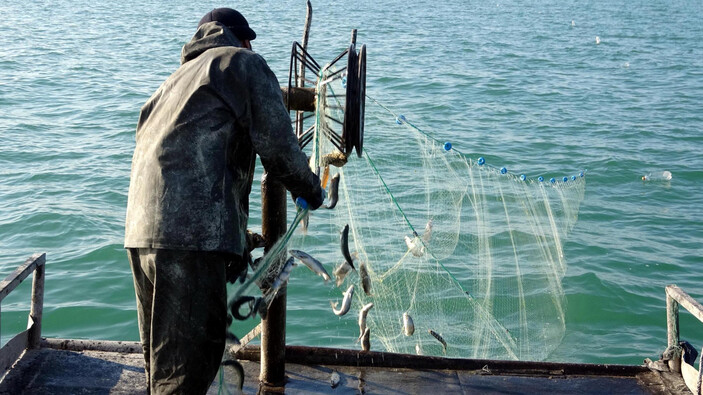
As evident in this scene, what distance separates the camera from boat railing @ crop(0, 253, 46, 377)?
14.4 ft

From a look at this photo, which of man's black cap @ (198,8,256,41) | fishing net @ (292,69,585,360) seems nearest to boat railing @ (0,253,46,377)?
man's black cap @ (198,8,256,41)

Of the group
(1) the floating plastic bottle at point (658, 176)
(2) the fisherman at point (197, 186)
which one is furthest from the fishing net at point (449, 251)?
(1) the floating plastic bottle at point (658, 176)

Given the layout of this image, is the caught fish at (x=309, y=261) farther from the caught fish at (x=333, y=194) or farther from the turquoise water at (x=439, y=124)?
the turquoise water at (x=439, y=124)

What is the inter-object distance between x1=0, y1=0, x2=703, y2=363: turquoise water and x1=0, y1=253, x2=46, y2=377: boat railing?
11.6 ft

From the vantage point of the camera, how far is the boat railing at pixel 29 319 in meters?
4.39

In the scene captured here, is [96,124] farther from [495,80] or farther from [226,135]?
[226,135]

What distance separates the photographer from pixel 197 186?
3.27 m

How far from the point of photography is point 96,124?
15.6 m

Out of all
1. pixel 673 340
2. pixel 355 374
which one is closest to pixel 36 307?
pixel 355 374

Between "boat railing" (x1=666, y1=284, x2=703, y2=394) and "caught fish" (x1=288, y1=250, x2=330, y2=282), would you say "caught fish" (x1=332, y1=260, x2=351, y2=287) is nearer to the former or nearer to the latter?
"caught fish" (x1=288, y1=250, x2=330, y2=282)

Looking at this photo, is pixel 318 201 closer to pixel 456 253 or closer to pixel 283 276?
pixel 283 276

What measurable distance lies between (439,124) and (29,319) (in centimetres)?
1174

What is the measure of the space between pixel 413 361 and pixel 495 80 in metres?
16.1

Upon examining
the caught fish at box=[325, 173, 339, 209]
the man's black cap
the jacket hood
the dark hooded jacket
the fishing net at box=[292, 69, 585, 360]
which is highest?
the man's black cap
